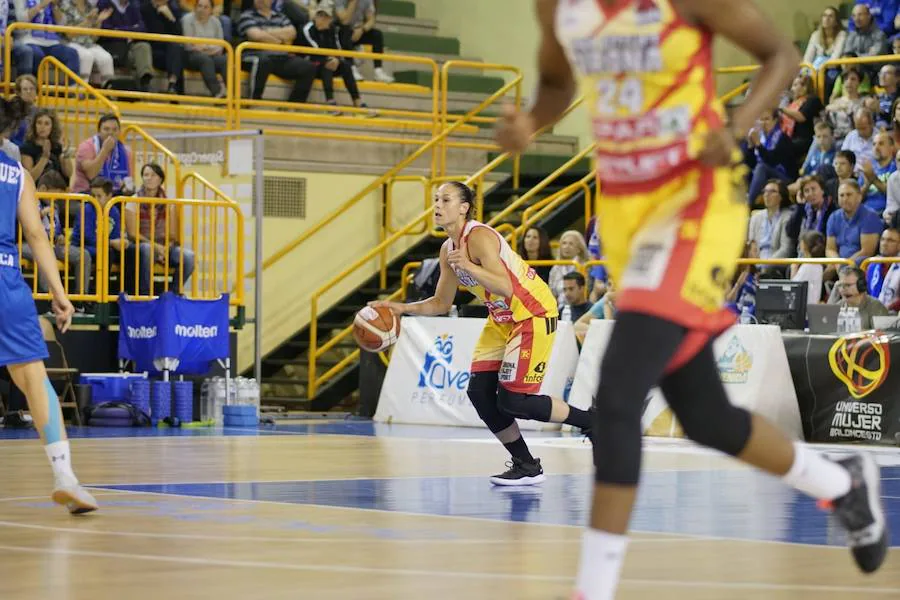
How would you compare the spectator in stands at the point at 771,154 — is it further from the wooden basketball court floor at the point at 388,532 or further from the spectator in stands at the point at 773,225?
the wooden basketball court floor at the point at 388,532

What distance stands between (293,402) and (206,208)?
3735 millimetres

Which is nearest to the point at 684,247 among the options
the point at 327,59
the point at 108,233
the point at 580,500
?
the point at 580,500

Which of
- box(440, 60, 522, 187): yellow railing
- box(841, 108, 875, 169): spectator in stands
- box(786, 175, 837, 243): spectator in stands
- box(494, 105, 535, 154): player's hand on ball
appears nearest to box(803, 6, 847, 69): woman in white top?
box(841, 108, 875, 169): spectator in stands

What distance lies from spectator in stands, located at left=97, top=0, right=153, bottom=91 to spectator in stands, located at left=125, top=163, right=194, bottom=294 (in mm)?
3607

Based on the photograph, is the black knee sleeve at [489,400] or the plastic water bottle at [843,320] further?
the plastic water bottle at [843,320]

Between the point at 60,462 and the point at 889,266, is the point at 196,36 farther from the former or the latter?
the point at 60,462

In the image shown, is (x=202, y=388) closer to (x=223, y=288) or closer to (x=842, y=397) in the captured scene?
(x=223, y=288)

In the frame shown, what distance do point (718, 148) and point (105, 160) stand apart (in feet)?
46.9

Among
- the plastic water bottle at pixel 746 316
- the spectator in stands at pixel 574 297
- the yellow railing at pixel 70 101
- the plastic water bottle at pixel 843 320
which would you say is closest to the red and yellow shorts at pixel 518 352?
the plastic water bottle at pixel 843 320

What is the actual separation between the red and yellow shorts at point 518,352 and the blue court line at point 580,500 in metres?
0.63

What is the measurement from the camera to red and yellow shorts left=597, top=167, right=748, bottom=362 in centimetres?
469

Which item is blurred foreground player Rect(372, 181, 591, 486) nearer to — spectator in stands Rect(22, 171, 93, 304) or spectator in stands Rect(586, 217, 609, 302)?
spectator in stands Rect(586, 217, 609, 302)

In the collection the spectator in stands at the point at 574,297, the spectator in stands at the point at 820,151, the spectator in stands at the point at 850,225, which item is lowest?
the spectator in stands at the point at 574,297

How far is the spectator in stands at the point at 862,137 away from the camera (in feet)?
60.4
